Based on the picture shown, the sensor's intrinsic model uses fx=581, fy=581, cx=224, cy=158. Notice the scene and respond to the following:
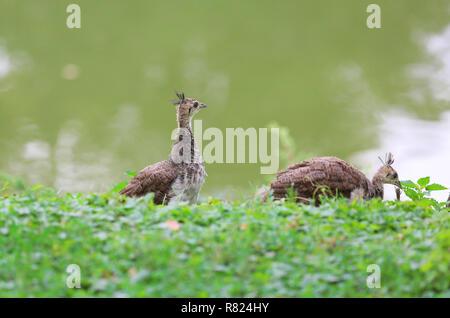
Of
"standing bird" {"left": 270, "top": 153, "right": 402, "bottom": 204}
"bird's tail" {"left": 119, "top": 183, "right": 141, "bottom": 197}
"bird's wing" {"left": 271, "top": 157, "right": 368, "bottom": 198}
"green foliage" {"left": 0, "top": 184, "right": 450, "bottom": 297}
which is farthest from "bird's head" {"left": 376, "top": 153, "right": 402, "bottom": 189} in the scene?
"bird's tail" {"left": 119, "top": 183, "right": 141, "bottom": 197}

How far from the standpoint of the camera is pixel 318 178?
5.95m

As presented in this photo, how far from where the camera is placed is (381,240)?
441 cm

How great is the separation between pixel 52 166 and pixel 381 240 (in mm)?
7941

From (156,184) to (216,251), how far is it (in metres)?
2.32

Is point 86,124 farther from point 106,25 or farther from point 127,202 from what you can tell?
point 127,202

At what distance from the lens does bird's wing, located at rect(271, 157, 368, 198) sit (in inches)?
234

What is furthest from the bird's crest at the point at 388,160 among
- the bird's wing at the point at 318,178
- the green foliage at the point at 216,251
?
the green foliage at the point at 216,251

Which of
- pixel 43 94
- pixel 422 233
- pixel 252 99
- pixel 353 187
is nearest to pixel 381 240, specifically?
pixel 422 233

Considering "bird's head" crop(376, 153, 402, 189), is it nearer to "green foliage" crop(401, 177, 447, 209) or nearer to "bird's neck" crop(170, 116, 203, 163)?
"green foliage" crop(401, 177, 447, 209)

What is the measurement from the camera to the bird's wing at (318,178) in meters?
5.95

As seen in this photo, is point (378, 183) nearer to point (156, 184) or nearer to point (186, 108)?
point (186, 108)

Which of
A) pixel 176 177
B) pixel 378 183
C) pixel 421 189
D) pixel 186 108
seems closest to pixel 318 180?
pixel 378 183

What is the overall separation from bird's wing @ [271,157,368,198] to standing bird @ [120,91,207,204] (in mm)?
963

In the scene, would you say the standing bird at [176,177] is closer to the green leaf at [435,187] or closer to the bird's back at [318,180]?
the bird's back at [318,180]
